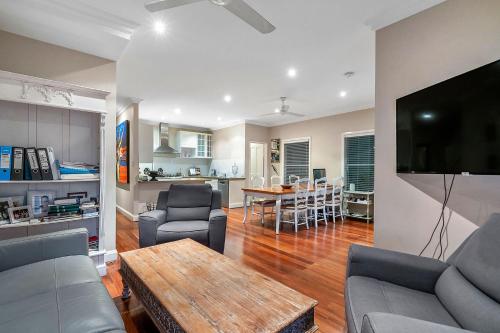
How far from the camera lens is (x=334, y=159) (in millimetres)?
5742

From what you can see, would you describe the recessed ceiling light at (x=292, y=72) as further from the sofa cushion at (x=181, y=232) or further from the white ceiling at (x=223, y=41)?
the sofa cushion at (x=181, y=232)

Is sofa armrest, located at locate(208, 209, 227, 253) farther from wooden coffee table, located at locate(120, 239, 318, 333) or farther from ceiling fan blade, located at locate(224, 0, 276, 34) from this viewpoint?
ceiling fan blade, located at locate(224, 0, 276, 34)

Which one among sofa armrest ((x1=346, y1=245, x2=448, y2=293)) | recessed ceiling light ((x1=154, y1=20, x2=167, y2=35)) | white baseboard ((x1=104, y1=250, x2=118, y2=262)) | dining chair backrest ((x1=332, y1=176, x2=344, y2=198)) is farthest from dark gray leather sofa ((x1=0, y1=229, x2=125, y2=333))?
dining chair backrest ((x1=332, y1=176, x2=344, y2=198))

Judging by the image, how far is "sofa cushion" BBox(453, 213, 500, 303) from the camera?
1.03m

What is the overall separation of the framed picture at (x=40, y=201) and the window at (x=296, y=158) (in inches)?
218

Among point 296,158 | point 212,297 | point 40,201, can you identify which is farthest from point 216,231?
point 296,158

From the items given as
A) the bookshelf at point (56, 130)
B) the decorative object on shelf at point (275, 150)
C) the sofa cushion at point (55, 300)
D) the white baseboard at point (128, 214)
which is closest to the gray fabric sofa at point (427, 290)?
the sofa cushion at point (55, 300)

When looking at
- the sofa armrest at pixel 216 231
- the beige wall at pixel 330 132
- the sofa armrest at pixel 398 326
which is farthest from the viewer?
the beige wall at pixel 330 132

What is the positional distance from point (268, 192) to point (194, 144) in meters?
4.26

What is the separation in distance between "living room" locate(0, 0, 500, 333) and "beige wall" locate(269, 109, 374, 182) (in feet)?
4.29

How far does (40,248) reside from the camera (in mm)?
1720

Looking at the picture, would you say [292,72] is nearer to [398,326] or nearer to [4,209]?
[398,326]

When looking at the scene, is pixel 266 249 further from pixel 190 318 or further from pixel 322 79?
pixel 322 79

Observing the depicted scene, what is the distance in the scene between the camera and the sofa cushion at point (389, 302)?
3.65 ft
